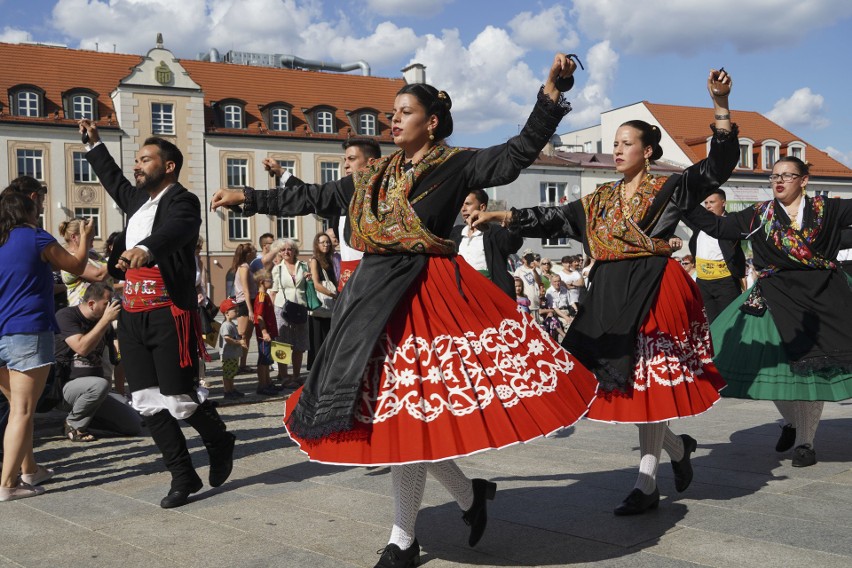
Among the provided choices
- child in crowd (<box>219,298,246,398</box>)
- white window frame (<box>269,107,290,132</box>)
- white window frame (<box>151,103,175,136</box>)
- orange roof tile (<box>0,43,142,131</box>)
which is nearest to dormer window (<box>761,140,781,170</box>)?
white window frame (<box>269,107,290,132</box>)

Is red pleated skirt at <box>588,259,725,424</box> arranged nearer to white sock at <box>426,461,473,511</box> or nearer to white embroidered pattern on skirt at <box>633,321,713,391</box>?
white embroidered pattern on skirt at <box>633,321,713,391</box>

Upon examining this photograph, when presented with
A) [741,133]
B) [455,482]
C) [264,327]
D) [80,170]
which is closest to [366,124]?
[80,170]

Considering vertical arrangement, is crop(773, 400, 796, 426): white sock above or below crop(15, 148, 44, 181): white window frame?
below

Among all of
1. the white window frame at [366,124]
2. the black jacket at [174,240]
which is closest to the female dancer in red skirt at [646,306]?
the black jacket at [174,240]

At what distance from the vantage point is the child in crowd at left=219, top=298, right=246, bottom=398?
10477 millimetres

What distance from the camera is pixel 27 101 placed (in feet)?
137

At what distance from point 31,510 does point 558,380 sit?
10.9 ft

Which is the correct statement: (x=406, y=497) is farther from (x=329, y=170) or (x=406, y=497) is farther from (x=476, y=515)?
(x=329, y=170)

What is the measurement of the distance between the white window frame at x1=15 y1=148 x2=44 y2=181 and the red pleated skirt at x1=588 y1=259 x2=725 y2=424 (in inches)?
1580

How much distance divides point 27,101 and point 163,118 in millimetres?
5871

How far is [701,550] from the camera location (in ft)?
13.8

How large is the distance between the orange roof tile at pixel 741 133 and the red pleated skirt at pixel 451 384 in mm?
49907

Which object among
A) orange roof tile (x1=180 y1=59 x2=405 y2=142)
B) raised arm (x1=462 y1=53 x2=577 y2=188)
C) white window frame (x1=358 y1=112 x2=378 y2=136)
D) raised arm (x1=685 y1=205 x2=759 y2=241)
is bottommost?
raised arm (x1=685 y1=205 x2=759 y2=241)

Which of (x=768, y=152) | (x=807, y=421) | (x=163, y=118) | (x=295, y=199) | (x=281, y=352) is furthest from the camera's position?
(x=768, y=152)
